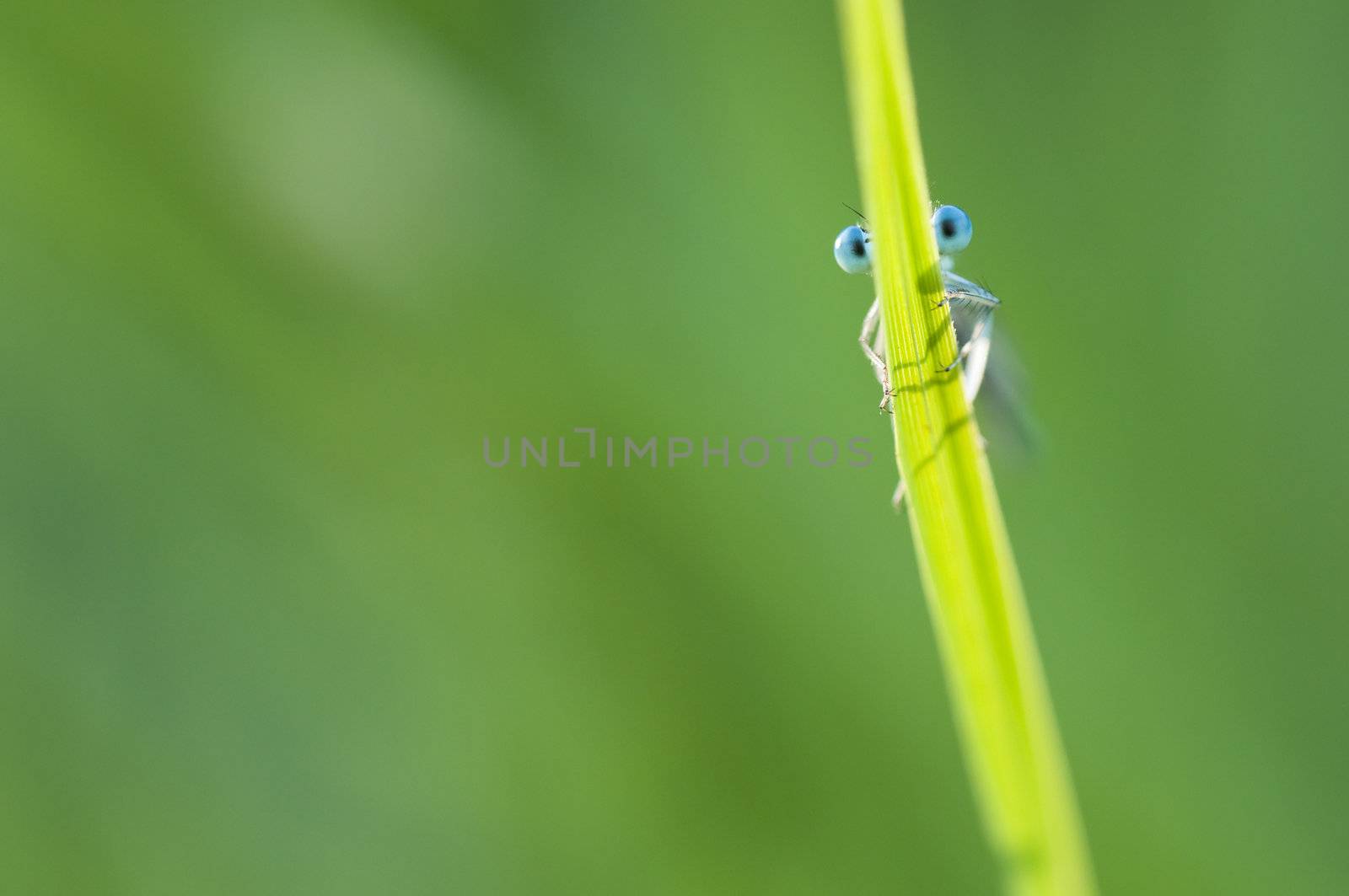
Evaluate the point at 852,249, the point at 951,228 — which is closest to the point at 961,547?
the point at 951,228

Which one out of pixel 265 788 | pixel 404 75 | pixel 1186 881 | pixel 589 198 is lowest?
pixel 1186 881

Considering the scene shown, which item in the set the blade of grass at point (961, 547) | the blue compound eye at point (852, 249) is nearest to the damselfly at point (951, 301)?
the blue compound eye at point (852, 249)

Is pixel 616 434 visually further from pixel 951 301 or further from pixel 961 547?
pixel 961 547

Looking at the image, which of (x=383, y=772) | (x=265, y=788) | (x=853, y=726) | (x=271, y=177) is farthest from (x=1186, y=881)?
(x=271, y=177)

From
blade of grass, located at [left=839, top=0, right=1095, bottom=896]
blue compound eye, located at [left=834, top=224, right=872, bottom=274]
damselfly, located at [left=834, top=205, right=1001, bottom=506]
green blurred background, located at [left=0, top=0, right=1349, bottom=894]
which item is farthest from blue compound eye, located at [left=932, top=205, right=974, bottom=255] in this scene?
blade of grass, located at [left=839, top=0, right=1095, bottom=896]

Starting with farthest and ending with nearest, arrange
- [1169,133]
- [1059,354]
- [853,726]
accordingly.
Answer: [1169,133]
[1059,354]
[853,726]

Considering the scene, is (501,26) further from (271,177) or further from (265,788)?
(265,788)
